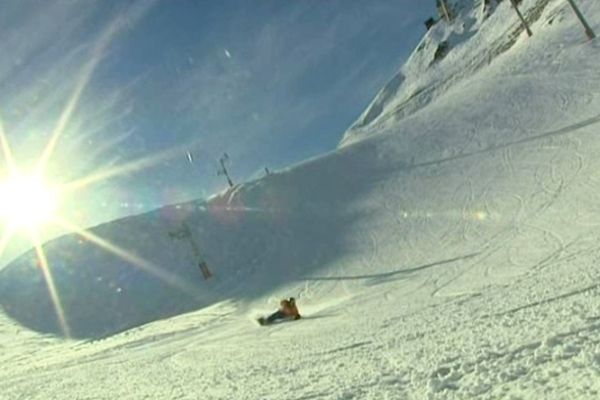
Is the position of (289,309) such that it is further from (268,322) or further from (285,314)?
(268,322)

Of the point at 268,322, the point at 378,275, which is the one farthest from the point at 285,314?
the point at 378,275

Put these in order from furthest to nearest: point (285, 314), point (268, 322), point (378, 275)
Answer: point (378, 275)
point (285, 314)
point (268, 322)

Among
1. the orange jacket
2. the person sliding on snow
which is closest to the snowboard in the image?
the person sliding on snow

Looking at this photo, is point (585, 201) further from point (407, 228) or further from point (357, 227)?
point (357, 227)

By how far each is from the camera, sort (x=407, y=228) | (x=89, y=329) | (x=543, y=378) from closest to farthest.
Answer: (x=543, y=378)
(x=407, y=228)
(x=89, y=329)

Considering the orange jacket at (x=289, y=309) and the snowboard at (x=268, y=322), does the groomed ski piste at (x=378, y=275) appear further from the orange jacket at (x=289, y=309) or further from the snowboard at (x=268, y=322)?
the orange jacket at (x=289, y=309)

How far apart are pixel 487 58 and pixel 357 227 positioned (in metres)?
47.0

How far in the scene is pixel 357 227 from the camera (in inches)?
1291

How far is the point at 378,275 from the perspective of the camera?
2503cm

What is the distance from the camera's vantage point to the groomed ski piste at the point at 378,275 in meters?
7.94

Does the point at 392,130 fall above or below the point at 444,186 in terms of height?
above

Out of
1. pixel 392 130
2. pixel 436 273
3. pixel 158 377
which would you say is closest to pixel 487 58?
pixel 392 130

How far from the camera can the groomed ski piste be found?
26.0ft

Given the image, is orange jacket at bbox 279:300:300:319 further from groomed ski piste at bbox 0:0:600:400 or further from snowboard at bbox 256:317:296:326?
groomed ski piste at bbox 0:0:600:400
